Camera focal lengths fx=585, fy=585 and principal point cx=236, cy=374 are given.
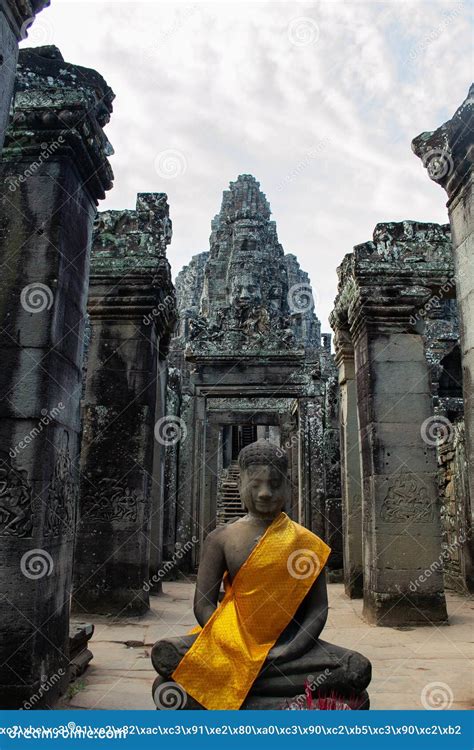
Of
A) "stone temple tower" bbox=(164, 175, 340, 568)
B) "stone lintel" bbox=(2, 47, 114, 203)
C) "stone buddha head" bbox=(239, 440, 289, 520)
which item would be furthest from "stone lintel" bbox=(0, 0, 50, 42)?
"stone temple tower" bbox=(164, 175, 340, 568)

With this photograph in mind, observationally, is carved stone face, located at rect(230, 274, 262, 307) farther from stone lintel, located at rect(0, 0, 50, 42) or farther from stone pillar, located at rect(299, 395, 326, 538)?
stone lintel, located at rect(0, 0, 50, 42)

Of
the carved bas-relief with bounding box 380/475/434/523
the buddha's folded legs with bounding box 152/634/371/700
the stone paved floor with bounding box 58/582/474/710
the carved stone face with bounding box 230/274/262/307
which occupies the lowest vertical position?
the stone paved floor with bounding box 58/582/474/710

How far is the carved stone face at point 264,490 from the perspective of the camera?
11.2 ft

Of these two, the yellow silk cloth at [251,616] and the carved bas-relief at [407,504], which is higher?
the carved bas-relief at [407,504]

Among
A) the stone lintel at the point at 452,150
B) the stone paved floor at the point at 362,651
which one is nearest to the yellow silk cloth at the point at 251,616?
the stone paved floor at the point at 362,651

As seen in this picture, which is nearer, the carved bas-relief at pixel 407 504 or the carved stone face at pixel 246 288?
the carved bas-relief at pixel 407 504

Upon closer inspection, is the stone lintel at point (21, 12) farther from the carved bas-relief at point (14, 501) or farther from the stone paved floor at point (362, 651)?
the stone paved floor at point (362, 651)

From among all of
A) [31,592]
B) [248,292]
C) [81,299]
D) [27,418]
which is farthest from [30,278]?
[248,292]

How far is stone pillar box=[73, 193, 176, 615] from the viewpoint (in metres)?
7.08

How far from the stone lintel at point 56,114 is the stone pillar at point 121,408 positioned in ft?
11.5

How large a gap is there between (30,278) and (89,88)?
1.53 m

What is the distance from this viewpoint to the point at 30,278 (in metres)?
3.80

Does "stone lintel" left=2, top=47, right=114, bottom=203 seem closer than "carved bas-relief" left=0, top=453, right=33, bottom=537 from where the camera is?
No

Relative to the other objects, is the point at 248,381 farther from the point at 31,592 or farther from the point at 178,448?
the point at 31,592
